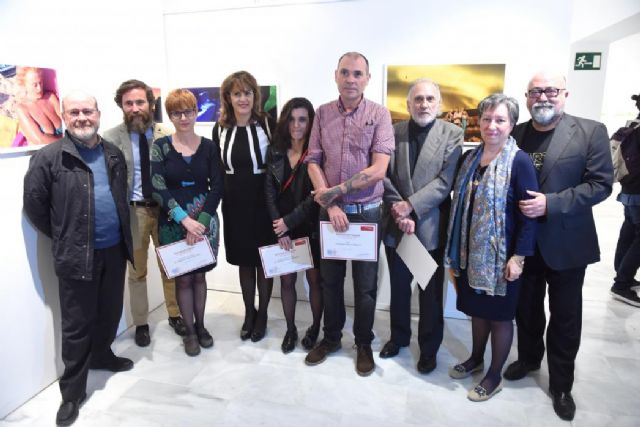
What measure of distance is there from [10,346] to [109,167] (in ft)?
3.57

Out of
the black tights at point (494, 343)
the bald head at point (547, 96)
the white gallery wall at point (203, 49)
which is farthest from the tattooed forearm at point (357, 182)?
the white gallery wall at point (203, 49)

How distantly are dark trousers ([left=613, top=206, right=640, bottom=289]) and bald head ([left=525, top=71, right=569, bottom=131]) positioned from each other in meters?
2.34

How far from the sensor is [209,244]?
109 inches

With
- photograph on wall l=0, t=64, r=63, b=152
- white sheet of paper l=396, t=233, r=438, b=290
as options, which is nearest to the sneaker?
white sheet of paper l=396, t=233, r=438, b=290

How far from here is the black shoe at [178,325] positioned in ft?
10.6

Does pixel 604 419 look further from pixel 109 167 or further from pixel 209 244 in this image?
pixel 109 167

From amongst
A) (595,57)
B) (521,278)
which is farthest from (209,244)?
(595,57)

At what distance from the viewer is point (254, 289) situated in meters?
3.12

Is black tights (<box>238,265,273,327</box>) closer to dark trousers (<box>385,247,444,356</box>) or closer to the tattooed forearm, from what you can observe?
dark trousers (<box>385,247,444,356</box>)

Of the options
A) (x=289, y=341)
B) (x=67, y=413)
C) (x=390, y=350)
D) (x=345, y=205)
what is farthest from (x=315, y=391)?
(x=67, y=413)

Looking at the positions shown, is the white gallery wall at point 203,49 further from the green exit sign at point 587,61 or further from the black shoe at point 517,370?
the green exit sign at point 587,61

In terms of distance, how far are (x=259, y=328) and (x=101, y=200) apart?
1.44m

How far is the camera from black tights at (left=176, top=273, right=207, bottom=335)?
292 cm

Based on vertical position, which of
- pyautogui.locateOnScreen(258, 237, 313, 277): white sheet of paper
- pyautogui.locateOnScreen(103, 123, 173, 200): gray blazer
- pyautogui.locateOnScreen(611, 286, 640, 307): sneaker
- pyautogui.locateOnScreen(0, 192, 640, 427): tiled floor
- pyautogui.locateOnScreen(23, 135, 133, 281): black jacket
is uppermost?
pyautogui.locateOnScreen(103, 123, 173, 200): gray blazer
